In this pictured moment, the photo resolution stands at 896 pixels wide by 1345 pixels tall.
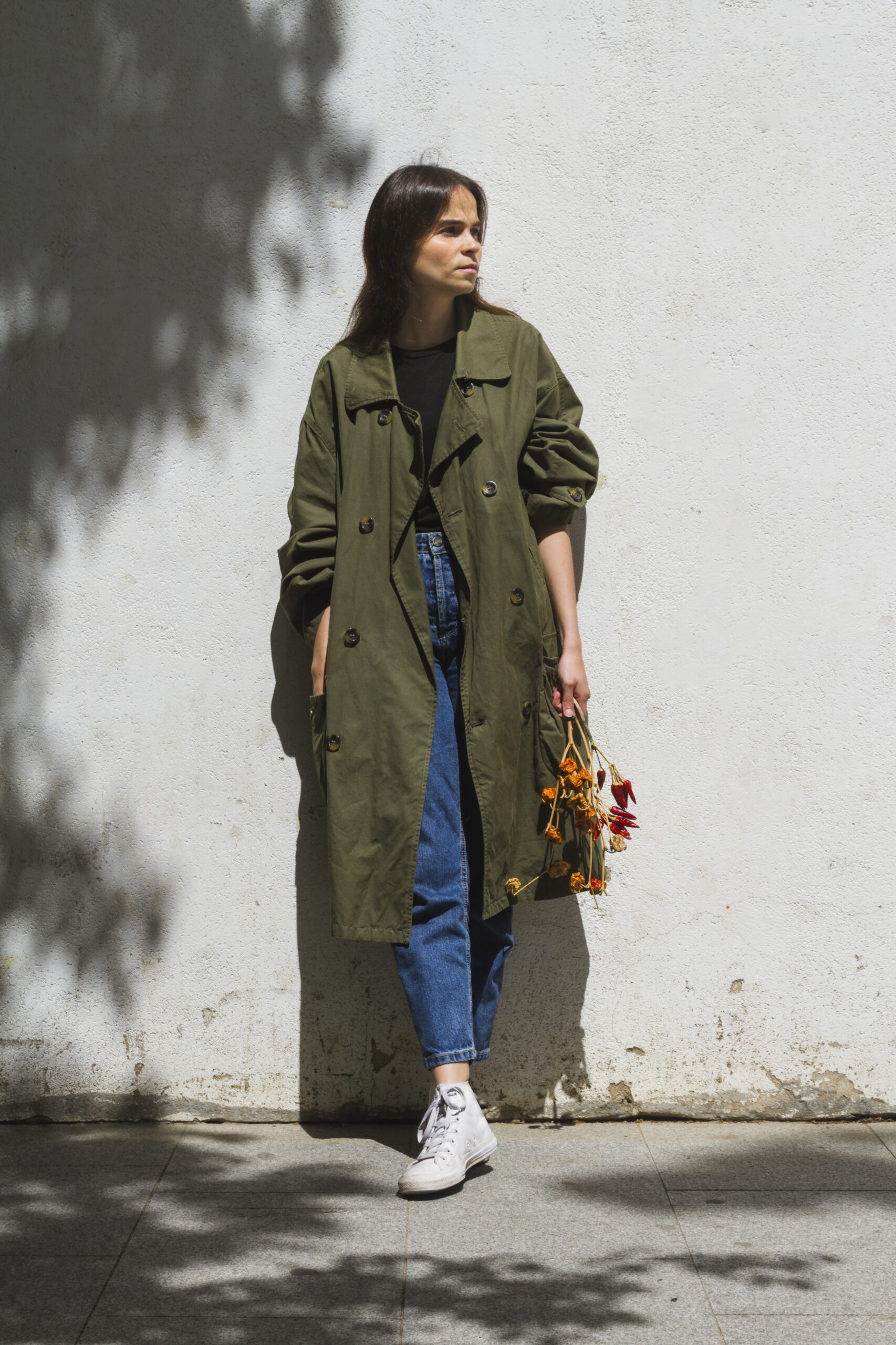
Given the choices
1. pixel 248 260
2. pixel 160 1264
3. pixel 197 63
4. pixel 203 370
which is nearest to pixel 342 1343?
pixel 160 1264

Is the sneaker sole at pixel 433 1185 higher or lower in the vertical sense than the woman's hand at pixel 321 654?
lower

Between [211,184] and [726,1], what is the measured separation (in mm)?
1378

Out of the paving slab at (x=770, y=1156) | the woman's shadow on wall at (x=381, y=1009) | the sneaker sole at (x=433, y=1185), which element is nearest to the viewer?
the sneaker sole at (x=433, y=1185)

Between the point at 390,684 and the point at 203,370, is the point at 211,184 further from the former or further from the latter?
the point at 390,684

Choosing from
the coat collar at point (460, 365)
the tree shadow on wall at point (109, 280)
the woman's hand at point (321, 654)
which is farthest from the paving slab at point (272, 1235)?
the coat collar at point (460, 365)

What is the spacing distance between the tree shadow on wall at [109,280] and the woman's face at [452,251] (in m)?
0.38

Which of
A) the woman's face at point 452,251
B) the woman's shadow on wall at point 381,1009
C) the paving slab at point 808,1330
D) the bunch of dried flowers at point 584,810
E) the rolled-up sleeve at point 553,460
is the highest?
the woman's face at point 452,251

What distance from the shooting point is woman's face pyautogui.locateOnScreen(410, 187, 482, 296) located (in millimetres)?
3010

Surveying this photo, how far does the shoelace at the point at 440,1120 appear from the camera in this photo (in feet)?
9.58

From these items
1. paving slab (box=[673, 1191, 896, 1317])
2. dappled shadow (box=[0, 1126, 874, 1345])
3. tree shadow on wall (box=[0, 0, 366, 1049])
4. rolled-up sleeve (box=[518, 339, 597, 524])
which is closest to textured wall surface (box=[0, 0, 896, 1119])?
tree shadow on wall (box=[0, 0, 366, 1049])

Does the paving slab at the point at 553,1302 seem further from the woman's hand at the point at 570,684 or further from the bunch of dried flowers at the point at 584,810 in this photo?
the woman's hand at the point at 570,684

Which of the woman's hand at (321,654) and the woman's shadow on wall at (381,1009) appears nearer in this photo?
the woman's hand at (321,654)

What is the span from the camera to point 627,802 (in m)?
3.29

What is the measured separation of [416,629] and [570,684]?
41 cm
